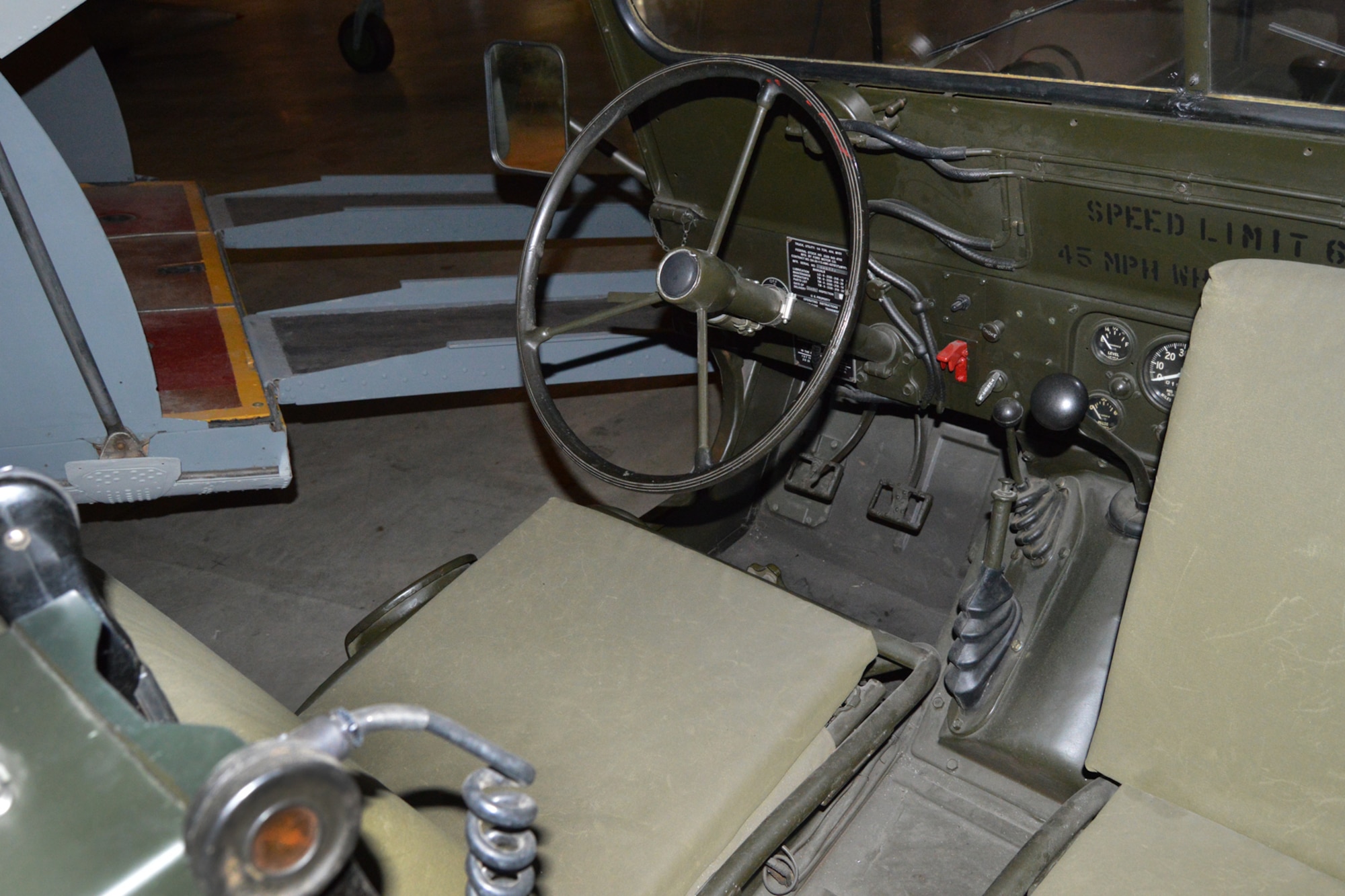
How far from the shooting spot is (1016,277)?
1942 mm

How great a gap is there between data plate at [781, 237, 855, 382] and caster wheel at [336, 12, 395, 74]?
7.35m

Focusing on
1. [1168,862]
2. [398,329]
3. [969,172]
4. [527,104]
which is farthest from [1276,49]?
[398,329]

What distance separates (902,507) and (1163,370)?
89 cm

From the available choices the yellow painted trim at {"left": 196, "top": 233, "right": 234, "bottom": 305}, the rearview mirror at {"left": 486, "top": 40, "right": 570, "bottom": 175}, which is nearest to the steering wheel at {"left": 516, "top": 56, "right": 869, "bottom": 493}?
the rearview mirror at {"left": 486, "top": 40, "right": 570, "bottom": 175}

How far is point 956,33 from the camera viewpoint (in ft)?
6.24

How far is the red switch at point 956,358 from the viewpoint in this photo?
211 cm

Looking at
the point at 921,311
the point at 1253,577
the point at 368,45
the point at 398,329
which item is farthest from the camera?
the point at 368,45

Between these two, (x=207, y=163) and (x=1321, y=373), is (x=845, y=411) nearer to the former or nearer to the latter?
(x=1321, y=373)

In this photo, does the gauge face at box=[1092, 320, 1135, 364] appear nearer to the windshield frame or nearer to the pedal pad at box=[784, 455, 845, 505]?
the windshield frame

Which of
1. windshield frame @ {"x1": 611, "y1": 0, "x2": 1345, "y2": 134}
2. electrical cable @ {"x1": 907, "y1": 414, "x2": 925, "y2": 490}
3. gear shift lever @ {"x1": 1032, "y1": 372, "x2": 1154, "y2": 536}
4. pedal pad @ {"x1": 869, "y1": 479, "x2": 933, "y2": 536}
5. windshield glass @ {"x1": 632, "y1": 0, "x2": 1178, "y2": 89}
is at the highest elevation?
windshield glass @ {"x1": 632, "y1": 0, "x2": 1178, "y2": 89}

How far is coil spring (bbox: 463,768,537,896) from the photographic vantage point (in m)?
0.83

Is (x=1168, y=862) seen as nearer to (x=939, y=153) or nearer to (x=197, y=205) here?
(x=939, y=153)

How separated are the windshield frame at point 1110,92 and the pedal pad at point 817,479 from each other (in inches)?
43.2

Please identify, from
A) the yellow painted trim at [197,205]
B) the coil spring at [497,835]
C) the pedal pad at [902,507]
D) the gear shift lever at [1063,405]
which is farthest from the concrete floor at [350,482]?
the coil spring at [497,835]
